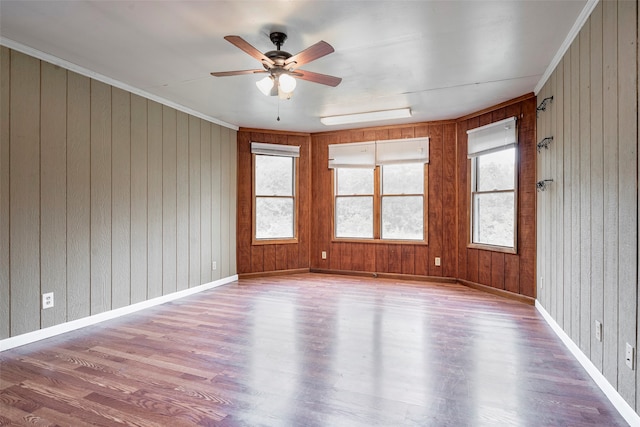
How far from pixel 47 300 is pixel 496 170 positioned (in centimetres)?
535

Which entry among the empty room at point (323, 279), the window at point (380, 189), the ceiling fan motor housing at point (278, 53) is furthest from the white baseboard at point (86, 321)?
the ceiling fan motor housing at point (278, 53)

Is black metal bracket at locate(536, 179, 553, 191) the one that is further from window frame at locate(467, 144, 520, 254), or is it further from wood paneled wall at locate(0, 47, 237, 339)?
wood paneled wall at locate(0, 47, 237, 339)

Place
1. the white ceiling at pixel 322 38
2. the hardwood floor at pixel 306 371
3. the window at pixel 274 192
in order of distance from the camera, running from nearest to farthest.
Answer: the hardwood floor at pixel 306 371
the white ceiling at pixel 322 38
the window at pixel 274 192

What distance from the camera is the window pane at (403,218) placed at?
5.59 m

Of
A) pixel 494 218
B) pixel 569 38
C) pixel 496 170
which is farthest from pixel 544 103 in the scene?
pixel 494 218

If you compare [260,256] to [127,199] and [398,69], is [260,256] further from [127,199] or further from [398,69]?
[398,69]

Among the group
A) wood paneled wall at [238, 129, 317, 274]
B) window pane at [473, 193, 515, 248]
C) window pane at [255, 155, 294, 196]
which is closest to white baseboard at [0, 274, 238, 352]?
wood paneled wall at [238, 129, 317, 274]

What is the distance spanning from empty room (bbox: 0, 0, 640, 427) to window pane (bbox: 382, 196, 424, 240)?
0.12 ft

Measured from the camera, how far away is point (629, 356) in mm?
1860

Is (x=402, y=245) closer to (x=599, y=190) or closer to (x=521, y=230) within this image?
(x=521, y=230)

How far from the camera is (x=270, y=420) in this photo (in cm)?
189

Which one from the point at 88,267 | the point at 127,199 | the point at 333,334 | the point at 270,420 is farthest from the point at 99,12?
the point at 333,334

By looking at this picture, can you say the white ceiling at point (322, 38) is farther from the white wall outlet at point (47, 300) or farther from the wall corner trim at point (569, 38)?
the white wall outlet at point (47, 300)

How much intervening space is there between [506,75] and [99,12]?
12.1 feet
